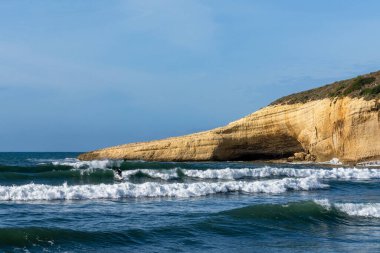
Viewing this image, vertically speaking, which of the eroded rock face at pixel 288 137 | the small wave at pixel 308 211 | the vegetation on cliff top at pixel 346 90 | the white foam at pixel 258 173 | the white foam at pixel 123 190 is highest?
the vegetation on cliff top at pixel 346 90

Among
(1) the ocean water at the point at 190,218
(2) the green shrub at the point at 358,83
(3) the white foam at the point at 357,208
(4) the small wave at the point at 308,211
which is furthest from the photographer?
(2) the green shrub at the point at 358,83

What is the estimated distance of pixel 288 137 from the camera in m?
41.4

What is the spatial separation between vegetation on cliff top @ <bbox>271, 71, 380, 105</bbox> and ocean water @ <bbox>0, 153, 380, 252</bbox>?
1296 centimetres

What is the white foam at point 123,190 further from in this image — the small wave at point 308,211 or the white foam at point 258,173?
the white foam at point 258,173

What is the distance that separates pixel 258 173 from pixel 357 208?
501 inches

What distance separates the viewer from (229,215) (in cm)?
1462

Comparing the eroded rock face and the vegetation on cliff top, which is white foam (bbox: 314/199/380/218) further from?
the vegetation on cliff top

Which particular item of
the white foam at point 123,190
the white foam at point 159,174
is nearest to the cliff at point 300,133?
the white foam at point 159,174

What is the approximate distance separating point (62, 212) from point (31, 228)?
293cm

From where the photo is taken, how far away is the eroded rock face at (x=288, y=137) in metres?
35.1

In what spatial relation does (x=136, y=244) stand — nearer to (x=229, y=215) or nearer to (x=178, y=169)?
(x=229, y=215)

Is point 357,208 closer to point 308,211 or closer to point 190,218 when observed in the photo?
point 308,211

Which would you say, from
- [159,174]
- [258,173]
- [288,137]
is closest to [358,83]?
[288,137]

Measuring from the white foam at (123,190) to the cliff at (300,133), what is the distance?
13.8 meters
